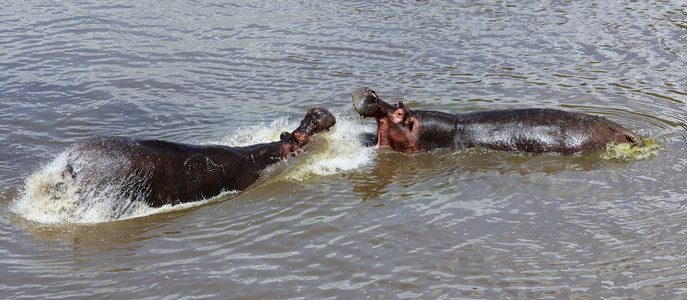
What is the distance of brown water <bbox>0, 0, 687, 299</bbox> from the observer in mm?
6445

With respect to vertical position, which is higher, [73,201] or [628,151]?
[73,201]

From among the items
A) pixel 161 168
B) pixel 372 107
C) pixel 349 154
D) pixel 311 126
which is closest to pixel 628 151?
pixel 372 107

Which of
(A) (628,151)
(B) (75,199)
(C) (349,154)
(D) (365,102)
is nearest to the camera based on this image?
(B) (75,199)

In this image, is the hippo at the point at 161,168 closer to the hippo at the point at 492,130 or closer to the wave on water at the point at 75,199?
the wave on water at the point at 75,199

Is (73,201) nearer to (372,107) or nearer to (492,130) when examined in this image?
(372,107)

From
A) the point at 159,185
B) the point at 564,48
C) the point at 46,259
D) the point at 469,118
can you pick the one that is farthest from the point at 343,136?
the point at 564,48

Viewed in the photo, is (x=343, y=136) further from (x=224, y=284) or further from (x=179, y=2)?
(x=179, y=2)

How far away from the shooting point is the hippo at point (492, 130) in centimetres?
950

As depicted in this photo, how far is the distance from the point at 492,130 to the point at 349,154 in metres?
1.87

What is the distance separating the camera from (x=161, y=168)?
7836mm

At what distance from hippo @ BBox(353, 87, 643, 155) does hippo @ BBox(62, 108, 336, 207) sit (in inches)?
67.2

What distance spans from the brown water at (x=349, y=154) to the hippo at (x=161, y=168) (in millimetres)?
223

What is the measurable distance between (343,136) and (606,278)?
5.02 meters

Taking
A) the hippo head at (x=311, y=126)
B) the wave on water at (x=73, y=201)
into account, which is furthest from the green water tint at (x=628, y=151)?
the wave on water at (x=73, y=201)
